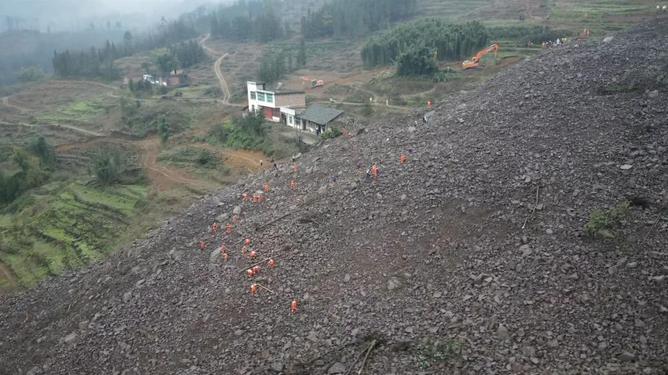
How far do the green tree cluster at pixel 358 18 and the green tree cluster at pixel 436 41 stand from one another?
26.8 m

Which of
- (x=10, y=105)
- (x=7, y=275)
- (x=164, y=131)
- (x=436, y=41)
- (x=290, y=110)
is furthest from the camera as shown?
(x=10, y=105)

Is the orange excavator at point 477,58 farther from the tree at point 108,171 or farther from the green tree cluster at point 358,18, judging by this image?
the green tree cluster at point 358,18

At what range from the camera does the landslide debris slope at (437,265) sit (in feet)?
32.4

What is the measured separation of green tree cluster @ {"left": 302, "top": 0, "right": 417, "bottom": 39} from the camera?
85.8 meters

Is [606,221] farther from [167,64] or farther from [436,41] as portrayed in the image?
[167,64]

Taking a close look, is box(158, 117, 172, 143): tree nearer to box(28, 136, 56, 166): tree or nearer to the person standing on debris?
box(28, 136, 56, 166): tree

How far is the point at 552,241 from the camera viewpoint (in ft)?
38.0

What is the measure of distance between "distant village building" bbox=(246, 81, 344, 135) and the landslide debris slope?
17361mm

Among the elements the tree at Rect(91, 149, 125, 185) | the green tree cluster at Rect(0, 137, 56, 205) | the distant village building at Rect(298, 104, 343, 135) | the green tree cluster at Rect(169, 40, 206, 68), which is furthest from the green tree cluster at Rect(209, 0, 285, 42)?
the tree at Rect(91, 149, 125, 185)

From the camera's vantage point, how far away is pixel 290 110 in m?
40.2

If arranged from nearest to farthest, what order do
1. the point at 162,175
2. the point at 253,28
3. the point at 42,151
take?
the point at 162,175 < the point at 42,151 < the point at 253,28

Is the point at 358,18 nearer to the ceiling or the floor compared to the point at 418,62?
nearer to the ceiling

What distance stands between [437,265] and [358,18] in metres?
80.9

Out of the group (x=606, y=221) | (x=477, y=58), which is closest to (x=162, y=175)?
(x=606, y=221)
